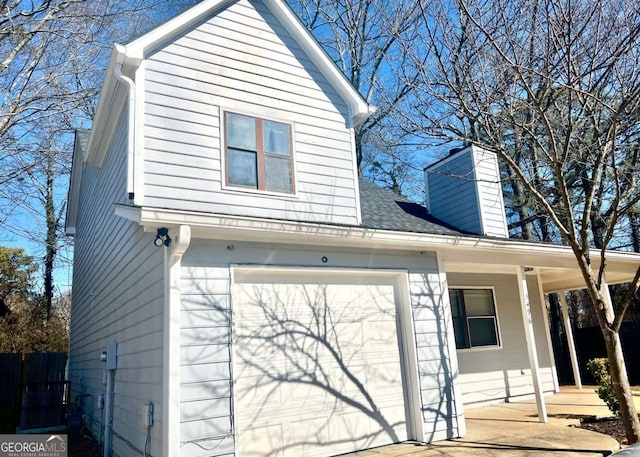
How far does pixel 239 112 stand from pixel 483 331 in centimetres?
690

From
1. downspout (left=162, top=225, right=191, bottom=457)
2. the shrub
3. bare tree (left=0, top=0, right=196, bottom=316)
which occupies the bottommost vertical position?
the shrub

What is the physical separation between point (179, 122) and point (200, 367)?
2.99m

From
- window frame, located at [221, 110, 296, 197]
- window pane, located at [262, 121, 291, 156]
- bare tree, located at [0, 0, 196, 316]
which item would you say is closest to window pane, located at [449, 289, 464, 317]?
window frame, located at [221, 110, 296, 197]

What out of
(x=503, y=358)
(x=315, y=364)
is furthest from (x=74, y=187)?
(x=503, y=358)

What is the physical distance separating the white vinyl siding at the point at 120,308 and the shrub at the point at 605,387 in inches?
234

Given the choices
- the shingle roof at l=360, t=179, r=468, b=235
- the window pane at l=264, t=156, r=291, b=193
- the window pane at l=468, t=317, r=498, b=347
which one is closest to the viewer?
the window pane at l=264, t=156, r=291, b=193

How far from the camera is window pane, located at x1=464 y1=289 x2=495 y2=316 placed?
10055 millimetres

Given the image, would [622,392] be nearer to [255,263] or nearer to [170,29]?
[255,263]

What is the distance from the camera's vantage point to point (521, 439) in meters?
6.45

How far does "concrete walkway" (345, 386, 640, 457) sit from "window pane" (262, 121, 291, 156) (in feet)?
13.5

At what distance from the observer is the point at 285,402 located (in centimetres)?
589

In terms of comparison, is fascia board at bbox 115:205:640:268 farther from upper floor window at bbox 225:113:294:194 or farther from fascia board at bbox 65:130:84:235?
fascia board at bbox 65:130:84:235

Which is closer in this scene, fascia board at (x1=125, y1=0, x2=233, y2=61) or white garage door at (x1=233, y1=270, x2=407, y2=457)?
white garage door at (x1=233, y1=270, x2=407, y2=457)

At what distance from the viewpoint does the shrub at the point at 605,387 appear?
712cm
